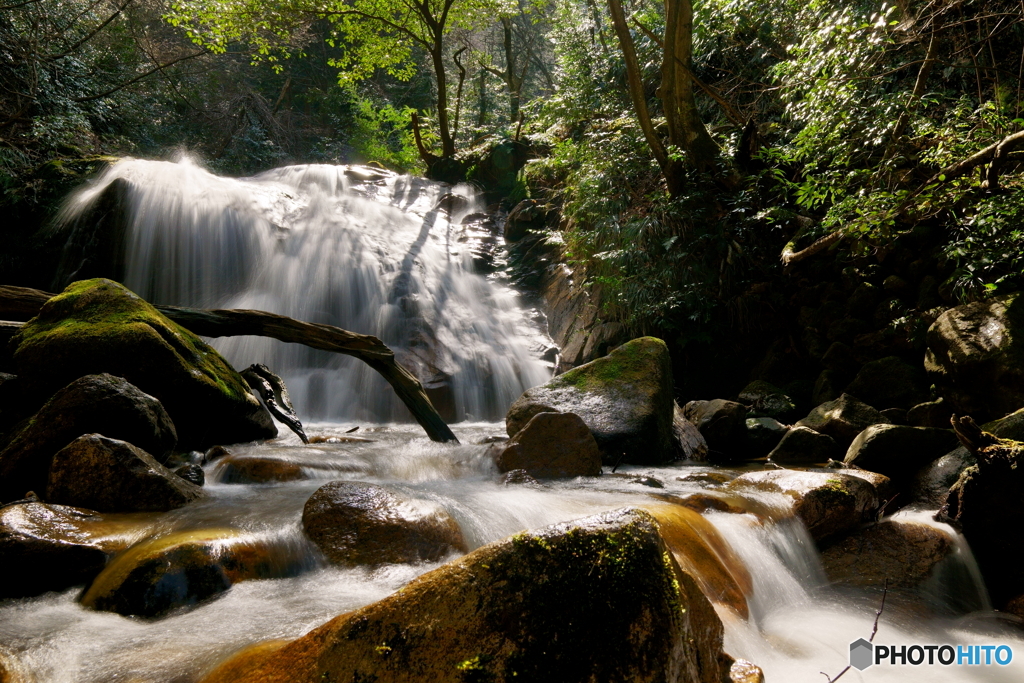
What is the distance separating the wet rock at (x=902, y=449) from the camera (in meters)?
5.01

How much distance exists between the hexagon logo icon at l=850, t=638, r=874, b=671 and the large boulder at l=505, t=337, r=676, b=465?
296cm

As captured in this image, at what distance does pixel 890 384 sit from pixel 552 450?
4.31m

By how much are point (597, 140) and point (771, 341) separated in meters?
4.84

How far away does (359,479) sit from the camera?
5.34 m

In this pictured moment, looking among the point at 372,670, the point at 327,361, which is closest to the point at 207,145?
the point at 327,361

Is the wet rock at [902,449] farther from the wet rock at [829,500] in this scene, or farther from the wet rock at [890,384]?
the wet rock at [890,384]

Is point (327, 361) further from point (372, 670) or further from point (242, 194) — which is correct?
point (372, 670)

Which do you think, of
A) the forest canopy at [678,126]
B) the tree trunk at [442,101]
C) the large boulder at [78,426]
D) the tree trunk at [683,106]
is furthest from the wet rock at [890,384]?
the tree trunk at [442,101]

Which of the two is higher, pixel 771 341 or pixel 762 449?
pixel 771 341

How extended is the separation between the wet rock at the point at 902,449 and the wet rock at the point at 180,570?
4.65m

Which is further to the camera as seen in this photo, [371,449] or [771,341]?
[771,341]

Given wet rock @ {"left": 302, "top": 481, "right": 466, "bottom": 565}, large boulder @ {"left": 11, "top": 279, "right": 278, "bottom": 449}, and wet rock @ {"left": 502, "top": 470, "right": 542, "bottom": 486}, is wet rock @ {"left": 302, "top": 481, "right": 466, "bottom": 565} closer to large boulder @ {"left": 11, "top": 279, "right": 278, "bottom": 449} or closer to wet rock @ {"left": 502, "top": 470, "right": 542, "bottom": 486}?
wet rock @ {"left": 502, "top": 470, "right": 542, "bottom": 486}

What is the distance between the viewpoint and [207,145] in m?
19.4

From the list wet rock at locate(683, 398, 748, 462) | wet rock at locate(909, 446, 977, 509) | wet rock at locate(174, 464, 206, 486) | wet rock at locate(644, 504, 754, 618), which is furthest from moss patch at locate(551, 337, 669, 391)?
wet rock at locate(174, 464, 206, 486)
